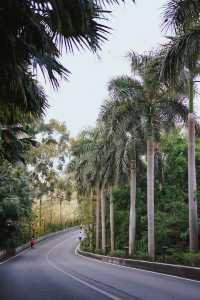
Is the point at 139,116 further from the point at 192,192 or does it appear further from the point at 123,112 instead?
the point at 192,192

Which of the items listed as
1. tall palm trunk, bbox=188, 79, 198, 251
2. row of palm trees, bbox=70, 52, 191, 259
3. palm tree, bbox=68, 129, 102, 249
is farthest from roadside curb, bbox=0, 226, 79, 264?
tall palm trunk, bbox=188, 79, 198, 251

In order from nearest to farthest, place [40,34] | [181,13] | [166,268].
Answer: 1. [40,34]
2. [181,13]
3. [166,268]

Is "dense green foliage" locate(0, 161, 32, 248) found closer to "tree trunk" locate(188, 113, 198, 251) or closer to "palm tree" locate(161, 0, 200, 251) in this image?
"tree trunk" locate(188, 113, 198, 251)

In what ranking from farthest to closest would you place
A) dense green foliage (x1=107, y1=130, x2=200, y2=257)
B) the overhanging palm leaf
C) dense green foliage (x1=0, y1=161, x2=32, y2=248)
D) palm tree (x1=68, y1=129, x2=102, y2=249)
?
palm tree (x1=68, y1=129, x2=102, y2=249) → dense green foliage (x1=107, y1=130, x2=200, y2=257) → dense green foliage (x1=0, y1=161, x2=32, y2=248) → the overhanging palm leaf

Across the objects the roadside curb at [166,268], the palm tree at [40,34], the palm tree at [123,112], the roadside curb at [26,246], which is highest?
the palm tree at [123,112]

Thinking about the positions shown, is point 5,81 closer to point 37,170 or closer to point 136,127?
point 136,127

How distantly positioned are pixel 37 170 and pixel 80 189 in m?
20.1

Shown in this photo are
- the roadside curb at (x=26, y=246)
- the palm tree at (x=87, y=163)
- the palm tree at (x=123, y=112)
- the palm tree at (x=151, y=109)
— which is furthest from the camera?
the roadside curb at (x=26, y=246)

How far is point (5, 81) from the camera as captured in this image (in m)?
8.46

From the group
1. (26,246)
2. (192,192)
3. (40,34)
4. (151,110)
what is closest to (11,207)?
(151,110)

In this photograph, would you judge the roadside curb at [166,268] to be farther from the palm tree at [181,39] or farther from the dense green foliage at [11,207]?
the dense green foliage at [11,207]

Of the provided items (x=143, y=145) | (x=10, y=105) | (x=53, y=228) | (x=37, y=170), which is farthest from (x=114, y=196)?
(x=53, y=228)

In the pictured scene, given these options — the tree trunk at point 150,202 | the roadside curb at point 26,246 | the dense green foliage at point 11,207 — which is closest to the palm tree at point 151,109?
the tree trunk at point 150,202

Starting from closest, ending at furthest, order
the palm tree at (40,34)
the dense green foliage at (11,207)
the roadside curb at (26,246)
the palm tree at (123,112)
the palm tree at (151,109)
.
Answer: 1. the palm tree at (40,34)
2. the palm tree at (151,109)
3. the palm tree at (123,112)
4. the dense green foliage at (11,207)
5. the roadside curb at (26,246)
